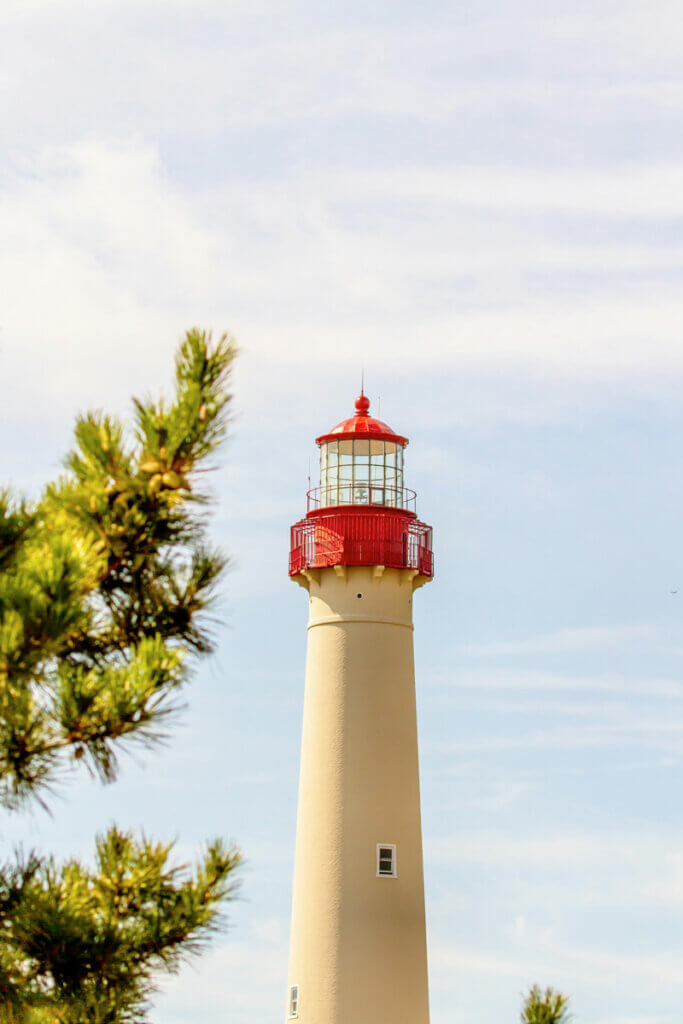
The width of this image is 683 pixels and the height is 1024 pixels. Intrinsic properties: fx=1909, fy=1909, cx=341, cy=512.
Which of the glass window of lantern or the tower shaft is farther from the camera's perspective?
the glass window of lantern

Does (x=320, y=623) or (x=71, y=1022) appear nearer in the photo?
(x=71, y=1022)

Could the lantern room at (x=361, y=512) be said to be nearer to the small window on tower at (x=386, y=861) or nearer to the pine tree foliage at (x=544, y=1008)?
A: the small window on tower at (x=386, y=861)

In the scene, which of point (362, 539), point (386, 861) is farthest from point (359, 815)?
point (362, 539)

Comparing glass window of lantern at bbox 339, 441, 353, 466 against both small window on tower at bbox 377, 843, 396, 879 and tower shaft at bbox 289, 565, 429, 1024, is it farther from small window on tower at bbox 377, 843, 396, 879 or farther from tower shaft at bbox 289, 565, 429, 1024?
small window on tower at bbox 377, 843, 396, 879

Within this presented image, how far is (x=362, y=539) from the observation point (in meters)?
30.7

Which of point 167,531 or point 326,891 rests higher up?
point 326,891

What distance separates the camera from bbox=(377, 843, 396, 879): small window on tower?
29453 millimetres

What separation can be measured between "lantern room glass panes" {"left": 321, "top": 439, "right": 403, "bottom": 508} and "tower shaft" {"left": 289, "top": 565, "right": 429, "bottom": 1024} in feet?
4.50

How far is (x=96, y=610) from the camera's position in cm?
1239

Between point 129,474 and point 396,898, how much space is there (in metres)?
18.6

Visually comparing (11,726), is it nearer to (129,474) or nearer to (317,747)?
(129,474)

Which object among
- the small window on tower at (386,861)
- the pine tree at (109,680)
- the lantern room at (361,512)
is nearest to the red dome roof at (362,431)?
the lantern room at (361,512)

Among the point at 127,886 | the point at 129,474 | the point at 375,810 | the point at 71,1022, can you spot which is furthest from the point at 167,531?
the point at 375,810

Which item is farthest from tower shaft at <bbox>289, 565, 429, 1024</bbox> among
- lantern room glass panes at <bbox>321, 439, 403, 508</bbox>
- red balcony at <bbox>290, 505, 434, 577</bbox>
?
lantern room glass panes at <bbox>321, 439, 403, 508</bbox>
